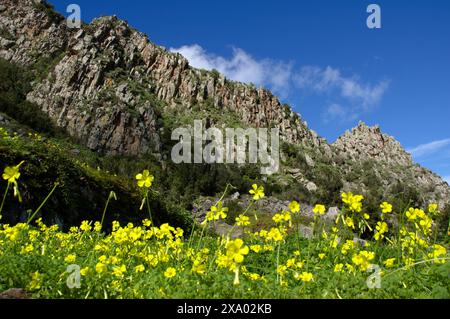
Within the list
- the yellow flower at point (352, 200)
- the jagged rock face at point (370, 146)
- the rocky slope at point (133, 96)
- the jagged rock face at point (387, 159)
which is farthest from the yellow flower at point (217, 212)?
the jagged rock face at point (370, 146)

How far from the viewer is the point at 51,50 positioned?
54906 millimetres

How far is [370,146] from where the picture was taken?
9406 centimetres

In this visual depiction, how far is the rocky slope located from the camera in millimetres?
45719

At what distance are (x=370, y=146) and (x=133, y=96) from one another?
62385 millimetres

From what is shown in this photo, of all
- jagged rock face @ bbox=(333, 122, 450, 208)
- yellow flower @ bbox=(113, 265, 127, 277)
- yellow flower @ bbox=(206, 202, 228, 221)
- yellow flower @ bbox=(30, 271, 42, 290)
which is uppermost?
jagged rock face @ bbox=(333, 122, 450, 208)

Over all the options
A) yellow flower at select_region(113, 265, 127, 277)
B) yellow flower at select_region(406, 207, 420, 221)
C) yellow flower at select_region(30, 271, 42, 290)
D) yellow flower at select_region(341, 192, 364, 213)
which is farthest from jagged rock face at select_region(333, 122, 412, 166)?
yellow flower at select_region(30, 271, 42, 290)

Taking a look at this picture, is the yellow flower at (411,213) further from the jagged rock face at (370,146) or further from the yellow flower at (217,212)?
the jagged rock face at (370,146)

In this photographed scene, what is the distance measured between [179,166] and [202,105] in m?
27.0

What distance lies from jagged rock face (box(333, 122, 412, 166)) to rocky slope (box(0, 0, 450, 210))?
0.53 metres

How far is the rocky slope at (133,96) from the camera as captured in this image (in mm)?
45719

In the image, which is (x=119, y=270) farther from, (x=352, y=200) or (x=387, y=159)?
(x=387, y=159)

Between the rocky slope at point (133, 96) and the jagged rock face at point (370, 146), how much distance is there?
526 millimetres

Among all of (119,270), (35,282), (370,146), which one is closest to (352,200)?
(119,270)

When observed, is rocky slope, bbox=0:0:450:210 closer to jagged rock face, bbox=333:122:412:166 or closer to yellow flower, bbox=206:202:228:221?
jagged rock face, bbox=333:122:412:166
